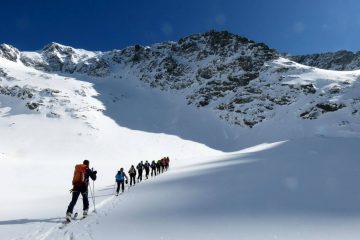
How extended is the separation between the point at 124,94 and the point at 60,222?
80909 millimetres

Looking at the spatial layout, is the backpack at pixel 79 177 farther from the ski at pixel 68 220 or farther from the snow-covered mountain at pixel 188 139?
the snow-covered mountain at pixel 188 139

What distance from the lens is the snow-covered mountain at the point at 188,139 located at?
1005cm

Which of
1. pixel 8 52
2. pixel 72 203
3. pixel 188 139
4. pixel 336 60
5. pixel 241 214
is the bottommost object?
pixel 241 214

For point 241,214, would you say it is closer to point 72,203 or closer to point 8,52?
point 72,203

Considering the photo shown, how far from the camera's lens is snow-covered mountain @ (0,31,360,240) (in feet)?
33.0

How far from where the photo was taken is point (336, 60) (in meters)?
139

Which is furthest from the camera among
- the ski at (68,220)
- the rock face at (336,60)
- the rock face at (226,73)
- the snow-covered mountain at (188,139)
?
the rock face at (336,60)

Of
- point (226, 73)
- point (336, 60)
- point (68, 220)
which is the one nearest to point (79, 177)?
point (68, 220)

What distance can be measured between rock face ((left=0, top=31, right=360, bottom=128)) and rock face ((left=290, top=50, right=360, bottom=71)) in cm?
34

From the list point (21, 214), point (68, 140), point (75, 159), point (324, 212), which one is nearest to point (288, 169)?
point (324, 212)

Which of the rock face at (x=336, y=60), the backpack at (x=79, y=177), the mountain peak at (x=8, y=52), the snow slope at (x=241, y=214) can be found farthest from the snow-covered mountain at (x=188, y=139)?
the rock face at (x=336, y=60)

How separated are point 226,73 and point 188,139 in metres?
33.4

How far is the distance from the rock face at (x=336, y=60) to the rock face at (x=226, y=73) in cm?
34

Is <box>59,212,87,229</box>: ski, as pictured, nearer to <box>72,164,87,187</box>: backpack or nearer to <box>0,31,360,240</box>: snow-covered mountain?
<box>0,31,360,240</box>: snow-covered mountain
